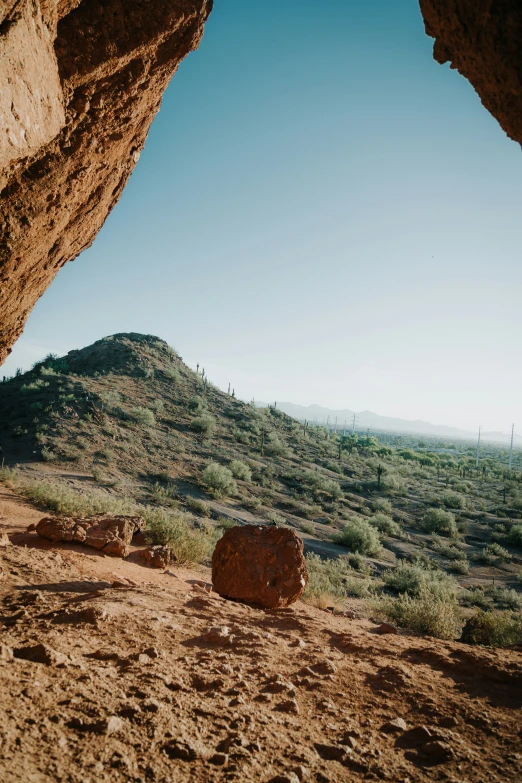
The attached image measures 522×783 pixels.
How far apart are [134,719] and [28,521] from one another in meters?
8.11

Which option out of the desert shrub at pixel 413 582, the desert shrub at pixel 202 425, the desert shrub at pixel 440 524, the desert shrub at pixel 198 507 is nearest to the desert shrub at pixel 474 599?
the desert shrub at pixel 413 582

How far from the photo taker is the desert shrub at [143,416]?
2920 cm

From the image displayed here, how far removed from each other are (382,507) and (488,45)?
88.1 feet

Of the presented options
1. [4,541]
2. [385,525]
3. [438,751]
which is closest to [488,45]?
[438,751]

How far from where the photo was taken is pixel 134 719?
265cm

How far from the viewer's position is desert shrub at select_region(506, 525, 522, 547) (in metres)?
22.1

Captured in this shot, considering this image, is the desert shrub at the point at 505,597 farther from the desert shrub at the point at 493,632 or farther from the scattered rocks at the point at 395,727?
the scattered rocks at the point at 395,727

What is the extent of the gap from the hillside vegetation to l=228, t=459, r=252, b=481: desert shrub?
0.09 metres

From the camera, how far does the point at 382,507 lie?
27.0 m

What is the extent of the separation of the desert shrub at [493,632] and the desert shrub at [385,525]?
50.6 ft

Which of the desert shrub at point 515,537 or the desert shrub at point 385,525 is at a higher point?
the desert shrub at point 515,537

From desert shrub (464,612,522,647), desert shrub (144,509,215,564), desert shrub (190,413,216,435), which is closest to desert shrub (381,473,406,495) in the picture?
desert shrub (190,413,216,435)

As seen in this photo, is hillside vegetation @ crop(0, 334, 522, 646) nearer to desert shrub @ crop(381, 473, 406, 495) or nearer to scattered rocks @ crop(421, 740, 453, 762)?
desert shrub @ crop(381, 473, 406, 495)

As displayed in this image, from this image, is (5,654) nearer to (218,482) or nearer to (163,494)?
(163,494)
